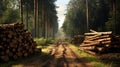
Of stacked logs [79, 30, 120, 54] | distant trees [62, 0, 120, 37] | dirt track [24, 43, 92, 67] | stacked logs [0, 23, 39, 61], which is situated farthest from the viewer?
distant trees [62, 0, 120, 37]

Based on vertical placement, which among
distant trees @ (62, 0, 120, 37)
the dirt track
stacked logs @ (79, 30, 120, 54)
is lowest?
the dirt track

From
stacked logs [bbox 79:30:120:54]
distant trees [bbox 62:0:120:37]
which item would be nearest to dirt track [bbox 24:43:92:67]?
stacked logs [bbox 79:30:120:54]

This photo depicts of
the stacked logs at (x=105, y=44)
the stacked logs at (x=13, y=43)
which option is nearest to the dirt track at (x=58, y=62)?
the stacked logs at (x=13, y=43)

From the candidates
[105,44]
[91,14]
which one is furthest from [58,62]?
[91,14]

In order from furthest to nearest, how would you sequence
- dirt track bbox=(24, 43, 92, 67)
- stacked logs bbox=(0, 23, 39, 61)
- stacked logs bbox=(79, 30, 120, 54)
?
stacked logs bbox=(79, 30, 120, 54) → stacked logs bbox=(0, 23, 39, 61) → dirt track bbox=(24, 43, 92, 67)

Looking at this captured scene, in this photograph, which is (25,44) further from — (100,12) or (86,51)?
(100,12)

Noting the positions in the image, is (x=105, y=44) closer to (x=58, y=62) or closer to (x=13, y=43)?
(x=58, y=62)

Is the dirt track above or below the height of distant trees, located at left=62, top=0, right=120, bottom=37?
below

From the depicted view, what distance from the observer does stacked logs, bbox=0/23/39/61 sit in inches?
622

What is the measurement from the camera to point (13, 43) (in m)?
16.5

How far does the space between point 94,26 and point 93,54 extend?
136 feet

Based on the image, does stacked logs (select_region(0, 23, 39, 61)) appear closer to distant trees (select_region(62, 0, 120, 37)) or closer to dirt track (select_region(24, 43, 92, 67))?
dirt track (select_region(24, 43, 92, 67))

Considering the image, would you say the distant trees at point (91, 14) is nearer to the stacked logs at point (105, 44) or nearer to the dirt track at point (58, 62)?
the stacked logs at point (105, 44)

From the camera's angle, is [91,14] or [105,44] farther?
[91,14]
